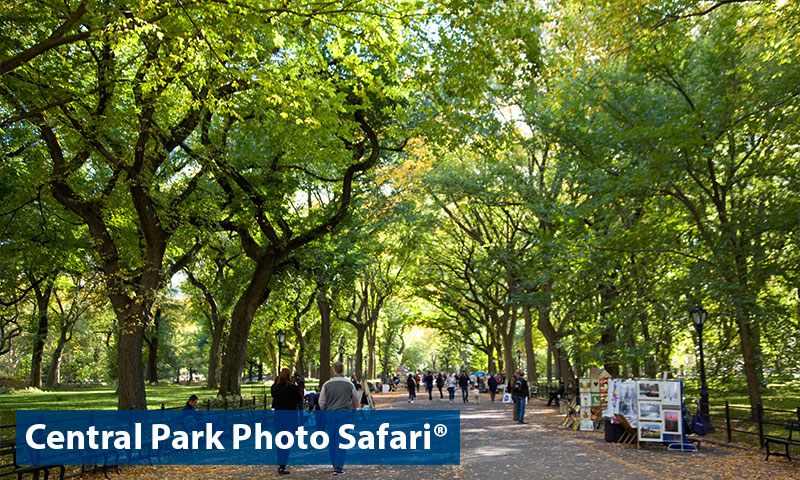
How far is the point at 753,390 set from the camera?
609 inches

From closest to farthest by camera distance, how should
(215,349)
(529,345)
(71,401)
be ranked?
(71,401) → (529,345) → (215,349)

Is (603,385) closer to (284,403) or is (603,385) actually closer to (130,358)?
(284,403)

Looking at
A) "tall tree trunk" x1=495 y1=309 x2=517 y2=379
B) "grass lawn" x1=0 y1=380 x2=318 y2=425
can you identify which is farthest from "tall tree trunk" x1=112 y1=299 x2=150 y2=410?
"tall tree trunk" x1=495 y1=309 x2=517 y2=379

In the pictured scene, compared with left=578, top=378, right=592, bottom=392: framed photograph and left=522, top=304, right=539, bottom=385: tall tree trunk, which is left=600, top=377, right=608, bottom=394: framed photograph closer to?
left=578, top=378, right=592, bottom=392: framed photograph

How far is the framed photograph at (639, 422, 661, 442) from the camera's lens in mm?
13398

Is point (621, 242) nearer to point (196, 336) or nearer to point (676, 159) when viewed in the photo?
point (676, 159)

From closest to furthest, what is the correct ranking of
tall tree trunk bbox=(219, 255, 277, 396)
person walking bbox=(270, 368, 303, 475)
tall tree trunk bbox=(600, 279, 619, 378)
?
person walking bbox=(270, 368, 303, 475), tall tree trunk bbox=(219, 255, 277, 396), tall tree trunk bbox=(600, 279, 619, 378)

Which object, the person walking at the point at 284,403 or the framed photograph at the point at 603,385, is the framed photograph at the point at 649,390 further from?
the person walking at the point at 284,403

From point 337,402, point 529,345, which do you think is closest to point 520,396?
point 337,402

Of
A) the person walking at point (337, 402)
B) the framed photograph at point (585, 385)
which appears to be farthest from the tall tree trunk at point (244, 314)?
the framed photograph at point (585, 385)

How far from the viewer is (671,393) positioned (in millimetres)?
13508

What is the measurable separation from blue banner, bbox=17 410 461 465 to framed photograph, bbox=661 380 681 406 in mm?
4717

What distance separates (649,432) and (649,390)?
36.8 inches

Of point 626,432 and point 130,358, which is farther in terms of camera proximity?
point 626,432
